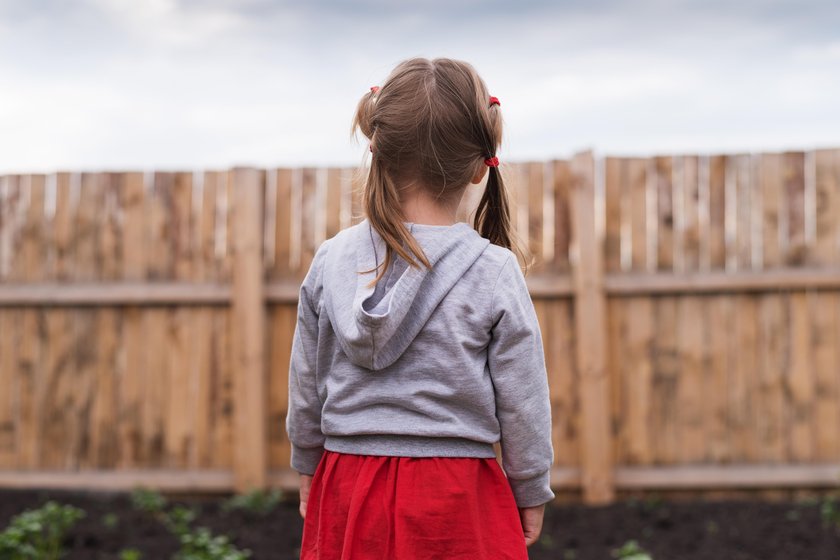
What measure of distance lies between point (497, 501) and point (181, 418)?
4.11 m

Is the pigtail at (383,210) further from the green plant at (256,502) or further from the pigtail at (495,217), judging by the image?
the green plant at (256,502)

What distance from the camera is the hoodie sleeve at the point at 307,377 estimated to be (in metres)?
2.06

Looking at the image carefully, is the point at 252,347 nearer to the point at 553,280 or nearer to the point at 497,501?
the point at 553,280

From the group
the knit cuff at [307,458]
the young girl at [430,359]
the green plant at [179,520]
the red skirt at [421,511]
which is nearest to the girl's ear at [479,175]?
the young girl at [430,359]

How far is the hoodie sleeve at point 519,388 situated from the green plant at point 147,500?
155 inches

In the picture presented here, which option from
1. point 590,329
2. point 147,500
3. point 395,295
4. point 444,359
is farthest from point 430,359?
point 147,500

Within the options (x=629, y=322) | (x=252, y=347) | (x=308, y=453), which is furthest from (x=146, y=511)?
(x=308, y=453)

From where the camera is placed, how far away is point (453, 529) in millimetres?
1824

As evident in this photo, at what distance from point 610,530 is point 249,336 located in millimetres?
2338

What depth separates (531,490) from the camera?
194 centimetres

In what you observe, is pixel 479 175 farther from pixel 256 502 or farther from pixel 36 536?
pixel 256 502

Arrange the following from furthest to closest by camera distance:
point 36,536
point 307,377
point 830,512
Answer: point 830,512, point 36,536, point 307,377

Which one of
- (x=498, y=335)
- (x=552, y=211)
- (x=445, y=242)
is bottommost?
(x=498, y=335)

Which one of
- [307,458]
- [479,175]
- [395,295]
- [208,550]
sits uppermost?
[479,175]
